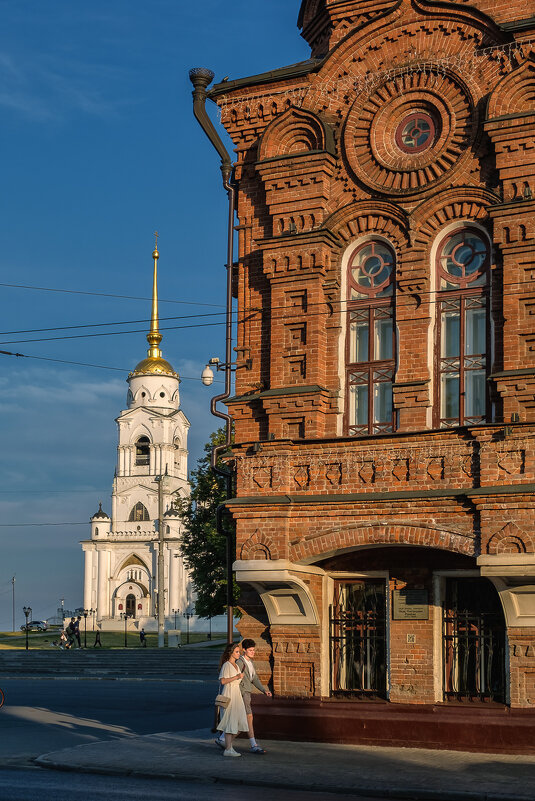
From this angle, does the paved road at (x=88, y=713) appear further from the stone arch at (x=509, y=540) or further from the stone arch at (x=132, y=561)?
the stone arch at (x=132, y=561)

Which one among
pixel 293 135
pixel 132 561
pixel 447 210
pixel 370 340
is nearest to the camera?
pixel 447 210

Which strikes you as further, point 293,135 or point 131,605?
point 131,605

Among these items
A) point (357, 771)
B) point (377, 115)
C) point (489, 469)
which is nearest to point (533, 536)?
point (489, 469)

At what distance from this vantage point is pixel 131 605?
10112 centimetres

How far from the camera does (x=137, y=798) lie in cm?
1159

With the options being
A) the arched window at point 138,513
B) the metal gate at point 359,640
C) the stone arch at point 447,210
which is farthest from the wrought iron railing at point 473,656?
the arched window at point 138,513

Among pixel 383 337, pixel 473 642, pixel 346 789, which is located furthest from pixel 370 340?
pixel 346 789

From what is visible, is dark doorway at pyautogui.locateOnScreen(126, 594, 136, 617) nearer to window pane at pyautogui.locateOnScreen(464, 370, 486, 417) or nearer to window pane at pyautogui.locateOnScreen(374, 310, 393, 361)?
window pane at pyautogui.locateOnScreen(374, 310, 393, 361)

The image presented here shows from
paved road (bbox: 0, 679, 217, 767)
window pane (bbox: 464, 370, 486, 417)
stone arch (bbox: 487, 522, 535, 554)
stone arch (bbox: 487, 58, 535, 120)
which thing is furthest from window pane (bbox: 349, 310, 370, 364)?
paved road (bbox: 0, 679, 217, 767)

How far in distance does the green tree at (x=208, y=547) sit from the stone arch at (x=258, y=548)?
2617 centimetres

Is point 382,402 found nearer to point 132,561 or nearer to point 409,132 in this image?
point 409,132

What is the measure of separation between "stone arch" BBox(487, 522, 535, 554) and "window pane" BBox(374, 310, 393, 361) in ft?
10.9

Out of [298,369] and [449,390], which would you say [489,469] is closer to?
[449,390]

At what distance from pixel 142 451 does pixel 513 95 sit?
307 ft
